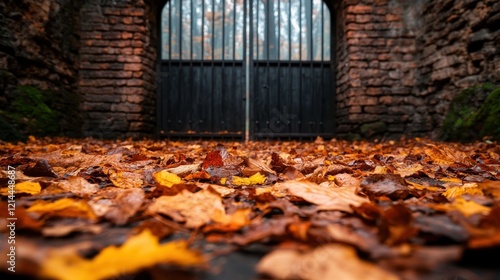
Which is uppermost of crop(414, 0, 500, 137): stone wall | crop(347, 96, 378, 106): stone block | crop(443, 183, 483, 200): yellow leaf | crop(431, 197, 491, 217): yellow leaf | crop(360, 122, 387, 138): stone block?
crop(414, 0, 500, 137): stone wall

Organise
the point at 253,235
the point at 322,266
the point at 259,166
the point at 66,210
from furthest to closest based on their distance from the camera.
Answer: the point at 259,166, the point at 66,210, the point at 253,235, the point at 322,266

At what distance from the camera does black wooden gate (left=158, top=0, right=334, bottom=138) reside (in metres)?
5.63

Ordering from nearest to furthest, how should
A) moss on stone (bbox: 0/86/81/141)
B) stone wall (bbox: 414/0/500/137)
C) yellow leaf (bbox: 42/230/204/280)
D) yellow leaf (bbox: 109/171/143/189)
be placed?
yellow leaf (bbox: 42/230/204/280), yellow leaf (bbox: 109/171/143/189), moss on stone (bbox: 0/86/81/141), stone wall (bbox: 414/0/500/137)

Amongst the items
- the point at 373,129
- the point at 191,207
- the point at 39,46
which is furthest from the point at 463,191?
the point at 39,46

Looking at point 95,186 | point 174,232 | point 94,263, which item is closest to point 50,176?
point 95,186

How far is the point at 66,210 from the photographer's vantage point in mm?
666

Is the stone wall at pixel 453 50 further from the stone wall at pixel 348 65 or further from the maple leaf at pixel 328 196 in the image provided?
the maple leaf at pixel 328 196

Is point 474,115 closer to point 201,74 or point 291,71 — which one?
point 291,71

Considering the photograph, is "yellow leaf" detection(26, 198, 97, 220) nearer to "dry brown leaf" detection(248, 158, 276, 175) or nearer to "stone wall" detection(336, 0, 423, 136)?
"dry brown leaf" detection(248, 158, 276, 175)

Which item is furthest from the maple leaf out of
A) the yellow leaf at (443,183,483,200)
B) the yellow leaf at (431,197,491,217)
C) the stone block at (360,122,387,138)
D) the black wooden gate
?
the black wooden gate

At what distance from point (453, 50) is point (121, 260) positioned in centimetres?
496

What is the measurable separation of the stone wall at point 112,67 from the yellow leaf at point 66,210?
14.7 ft

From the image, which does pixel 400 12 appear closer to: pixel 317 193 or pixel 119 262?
pixel 317 193

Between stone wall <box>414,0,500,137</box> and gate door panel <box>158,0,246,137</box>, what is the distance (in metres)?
3.11
